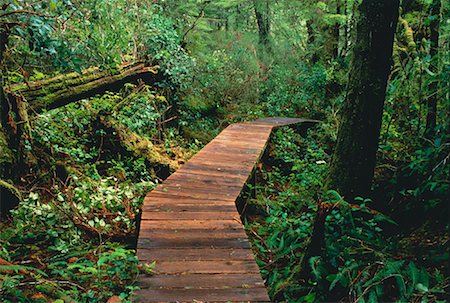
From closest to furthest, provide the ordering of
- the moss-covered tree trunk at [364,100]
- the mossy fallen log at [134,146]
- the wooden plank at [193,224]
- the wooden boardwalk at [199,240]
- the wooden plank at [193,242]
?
the wooden boardwalk at [199,240]
the wooden plank at [193,242]
the wooden plank at [193,224]
the moss-covered tree trunk at [364,100]
the mossy fallen log at [134,146]

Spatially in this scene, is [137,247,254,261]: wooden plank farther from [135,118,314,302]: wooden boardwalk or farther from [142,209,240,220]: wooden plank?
[142,209,240,220]: wooden plank

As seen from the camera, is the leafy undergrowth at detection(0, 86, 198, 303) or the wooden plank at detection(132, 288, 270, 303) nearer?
the wooden plank at detection(132, 288, 270, 303)

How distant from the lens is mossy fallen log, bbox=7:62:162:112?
6.13 m

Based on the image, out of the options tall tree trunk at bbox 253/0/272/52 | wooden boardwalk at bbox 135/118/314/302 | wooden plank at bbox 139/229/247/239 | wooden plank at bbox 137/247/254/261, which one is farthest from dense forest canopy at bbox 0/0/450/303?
tall tree trunk at bbox 253/0/272/52

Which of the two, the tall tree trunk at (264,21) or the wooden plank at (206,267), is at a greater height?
the tall tree trunk at (264,21)

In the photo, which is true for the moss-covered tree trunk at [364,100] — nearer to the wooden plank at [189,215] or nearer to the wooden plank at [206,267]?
the wooden plank at [189,215]

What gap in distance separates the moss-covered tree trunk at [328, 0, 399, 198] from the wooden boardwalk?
158cm

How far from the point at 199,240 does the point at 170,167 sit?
3806 millimetres

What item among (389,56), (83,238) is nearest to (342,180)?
(389,56)

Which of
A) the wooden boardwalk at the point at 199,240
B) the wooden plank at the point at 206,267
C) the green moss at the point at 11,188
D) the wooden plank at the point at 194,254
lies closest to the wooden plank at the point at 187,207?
the wooden boardwalk at the point at 199,240

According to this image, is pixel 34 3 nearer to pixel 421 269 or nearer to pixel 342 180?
pixel 342 180

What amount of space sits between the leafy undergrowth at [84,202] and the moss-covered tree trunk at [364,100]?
2.96 m

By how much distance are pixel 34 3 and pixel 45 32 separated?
717 mm

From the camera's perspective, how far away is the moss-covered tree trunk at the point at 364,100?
4867 millimetres
